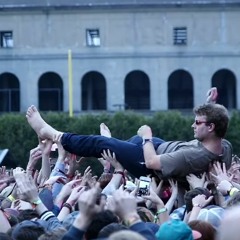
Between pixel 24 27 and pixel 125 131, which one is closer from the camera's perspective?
pixel 125 131

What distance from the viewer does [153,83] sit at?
75375 millimetres

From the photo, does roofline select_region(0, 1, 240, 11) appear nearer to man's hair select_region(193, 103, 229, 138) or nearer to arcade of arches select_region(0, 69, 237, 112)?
arcade of arches select_region(0, 69, 237, 112)

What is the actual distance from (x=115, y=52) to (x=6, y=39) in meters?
7.04

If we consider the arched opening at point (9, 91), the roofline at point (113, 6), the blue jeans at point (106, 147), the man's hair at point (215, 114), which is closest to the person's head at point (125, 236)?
the man's hair at point (215, 114)

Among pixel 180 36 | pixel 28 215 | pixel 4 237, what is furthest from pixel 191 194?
pixel 180 36

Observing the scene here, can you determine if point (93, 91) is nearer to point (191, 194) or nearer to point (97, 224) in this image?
point (191, 194)

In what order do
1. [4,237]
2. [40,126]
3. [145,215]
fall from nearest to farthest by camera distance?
[4,237] < [145,215] < [40,126]

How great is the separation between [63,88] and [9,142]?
49.2 ft

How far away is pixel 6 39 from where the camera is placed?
7506 centimetres

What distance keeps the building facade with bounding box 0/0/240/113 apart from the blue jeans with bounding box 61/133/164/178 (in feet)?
202

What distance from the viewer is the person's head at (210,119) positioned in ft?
38.7

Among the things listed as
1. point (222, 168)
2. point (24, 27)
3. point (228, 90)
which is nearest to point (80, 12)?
point (24, 27)

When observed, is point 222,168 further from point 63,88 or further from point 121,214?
point 63,88

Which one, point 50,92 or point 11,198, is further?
point 50,92
